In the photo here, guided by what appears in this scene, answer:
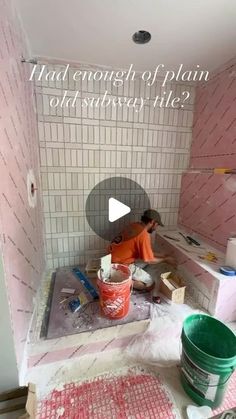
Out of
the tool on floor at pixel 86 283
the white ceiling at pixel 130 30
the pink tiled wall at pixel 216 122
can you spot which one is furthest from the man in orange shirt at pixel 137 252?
the white ceiling at pixel 130 30

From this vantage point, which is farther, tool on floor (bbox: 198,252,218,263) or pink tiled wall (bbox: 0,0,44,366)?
tool on floor (bbox: 198,252,218,263)

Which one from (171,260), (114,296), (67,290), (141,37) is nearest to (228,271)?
(171,260)

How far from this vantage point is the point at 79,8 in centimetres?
102

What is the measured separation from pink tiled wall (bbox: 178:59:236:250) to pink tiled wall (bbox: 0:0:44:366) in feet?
4.56

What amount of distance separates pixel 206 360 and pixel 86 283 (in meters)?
0.96

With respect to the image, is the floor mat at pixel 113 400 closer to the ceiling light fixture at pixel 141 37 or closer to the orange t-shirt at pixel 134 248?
the orange t-shirt at pixel 134 248

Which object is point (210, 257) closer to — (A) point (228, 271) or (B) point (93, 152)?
(A) point (228, 271)

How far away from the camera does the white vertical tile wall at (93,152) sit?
63.0 inches

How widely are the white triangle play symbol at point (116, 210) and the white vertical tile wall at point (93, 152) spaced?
23 centimetres

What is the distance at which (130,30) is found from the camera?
1175mm

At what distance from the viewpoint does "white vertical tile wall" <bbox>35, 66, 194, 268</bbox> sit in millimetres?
1601

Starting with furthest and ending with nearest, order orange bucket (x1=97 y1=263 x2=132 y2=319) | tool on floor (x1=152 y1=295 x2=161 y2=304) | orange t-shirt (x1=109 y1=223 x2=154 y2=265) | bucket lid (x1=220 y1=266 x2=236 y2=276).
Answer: orange t-shirt (x1=109 y1=223 x2=154 y2=265) < tool on floor (x1=152 y1=295 x2=161 y2=304) < bucket lid (x1=220 y1=266 x2=236 y2=276) < orange bucket (x1=97 y1=263 x2=132 y2=319)

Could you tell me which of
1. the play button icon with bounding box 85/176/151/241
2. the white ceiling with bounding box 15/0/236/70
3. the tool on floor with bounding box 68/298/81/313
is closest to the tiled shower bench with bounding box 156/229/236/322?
the play button icon with bounding box 85/176/151/241

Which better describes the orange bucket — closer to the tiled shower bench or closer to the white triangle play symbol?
the tiled shower bench
